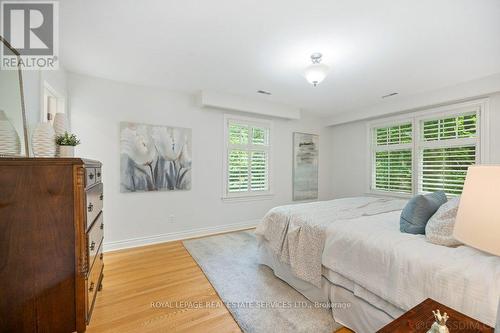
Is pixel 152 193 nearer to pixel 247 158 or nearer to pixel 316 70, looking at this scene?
pixel 247 158

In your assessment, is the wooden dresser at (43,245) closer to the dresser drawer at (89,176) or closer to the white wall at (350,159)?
the dresser drawer at (89,176)

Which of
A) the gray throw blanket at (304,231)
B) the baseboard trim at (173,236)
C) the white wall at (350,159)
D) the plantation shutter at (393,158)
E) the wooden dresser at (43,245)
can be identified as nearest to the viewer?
the wooden dresser at (43,245)

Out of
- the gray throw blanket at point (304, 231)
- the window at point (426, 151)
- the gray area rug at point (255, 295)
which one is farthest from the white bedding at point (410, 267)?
the window at point (426, 151)

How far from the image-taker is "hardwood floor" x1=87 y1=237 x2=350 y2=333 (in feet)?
5.57

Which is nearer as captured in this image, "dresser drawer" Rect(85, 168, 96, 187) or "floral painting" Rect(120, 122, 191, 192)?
"dresser drawer" Rect(85, 168, 96, 187)

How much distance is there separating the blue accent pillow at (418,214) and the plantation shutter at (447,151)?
96.2 inches

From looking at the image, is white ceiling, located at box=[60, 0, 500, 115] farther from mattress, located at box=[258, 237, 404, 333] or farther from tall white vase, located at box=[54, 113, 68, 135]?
mattress, located at box=[258, 237, 404, 333]

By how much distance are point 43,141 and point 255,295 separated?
2.06 metres

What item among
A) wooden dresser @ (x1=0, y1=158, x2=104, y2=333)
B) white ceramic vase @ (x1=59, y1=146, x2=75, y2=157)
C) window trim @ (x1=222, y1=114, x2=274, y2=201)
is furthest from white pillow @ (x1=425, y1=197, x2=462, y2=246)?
window trim @ (x1=222, y1=114, x2=274, y2=201)

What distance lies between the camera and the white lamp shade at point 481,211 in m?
0.65

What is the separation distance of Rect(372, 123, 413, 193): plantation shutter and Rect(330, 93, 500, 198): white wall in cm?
21

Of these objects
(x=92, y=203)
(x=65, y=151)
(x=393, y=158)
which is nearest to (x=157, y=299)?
(x=92, y=203)

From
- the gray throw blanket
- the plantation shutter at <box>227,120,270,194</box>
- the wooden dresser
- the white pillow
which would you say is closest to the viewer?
the wooden dresser

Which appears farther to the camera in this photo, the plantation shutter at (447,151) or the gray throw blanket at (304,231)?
the plantation shutter at (447,151)
